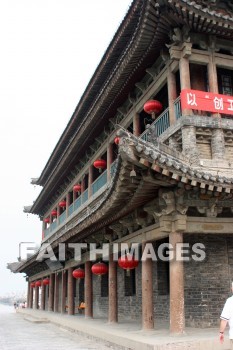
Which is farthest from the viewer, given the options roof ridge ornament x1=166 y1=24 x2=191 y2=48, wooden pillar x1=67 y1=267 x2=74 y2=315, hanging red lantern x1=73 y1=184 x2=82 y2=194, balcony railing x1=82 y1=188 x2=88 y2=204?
hanging red lantern x1=73 y1=184 x2=82 y2=194

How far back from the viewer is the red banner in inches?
414

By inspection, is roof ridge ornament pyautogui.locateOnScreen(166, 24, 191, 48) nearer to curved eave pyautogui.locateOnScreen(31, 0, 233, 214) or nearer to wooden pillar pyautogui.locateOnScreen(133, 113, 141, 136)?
curved eave pyautogui.locateOnScreen(31, 0, 233, 214)

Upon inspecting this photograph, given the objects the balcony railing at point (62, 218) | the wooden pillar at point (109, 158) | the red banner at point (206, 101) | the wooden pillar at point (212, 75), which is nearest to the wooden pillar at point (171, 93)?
the red banner at point (206, 101)

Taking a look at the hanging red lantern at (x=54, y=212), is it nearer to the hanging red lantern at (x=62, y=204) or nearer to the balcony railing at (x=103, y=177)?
the balcony railing at (x=103, y=177)

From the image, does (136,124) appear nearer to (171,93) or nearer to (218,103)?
(171,93)

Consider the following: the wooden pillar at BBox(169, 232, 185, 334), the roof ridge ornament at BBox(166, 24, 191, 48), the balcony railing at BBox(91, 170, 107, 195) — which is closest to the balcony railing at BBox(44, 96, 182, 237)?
the balcony railing at BBox(91, 170, 107, 195)

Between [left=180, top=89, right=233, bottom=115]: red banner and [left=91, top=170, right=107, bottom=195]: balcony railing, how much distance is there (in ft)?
22.2

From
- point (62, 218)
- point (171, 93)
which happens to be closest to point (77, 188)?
point (62, 218)

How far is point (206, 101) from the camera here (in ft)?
35.2

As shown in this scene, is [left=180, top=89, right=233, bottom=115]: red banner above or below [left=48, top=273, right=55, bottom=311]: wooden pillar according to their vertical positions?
above

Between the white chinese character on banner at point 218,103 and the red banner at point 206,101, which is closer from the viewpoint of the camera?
the red banner at point 206,101

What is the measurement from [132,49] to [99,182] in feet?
24.0

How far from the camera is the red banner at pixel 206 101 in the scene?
1052cm

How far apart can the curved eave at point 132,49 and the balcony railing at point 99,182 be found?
6.11 ft
